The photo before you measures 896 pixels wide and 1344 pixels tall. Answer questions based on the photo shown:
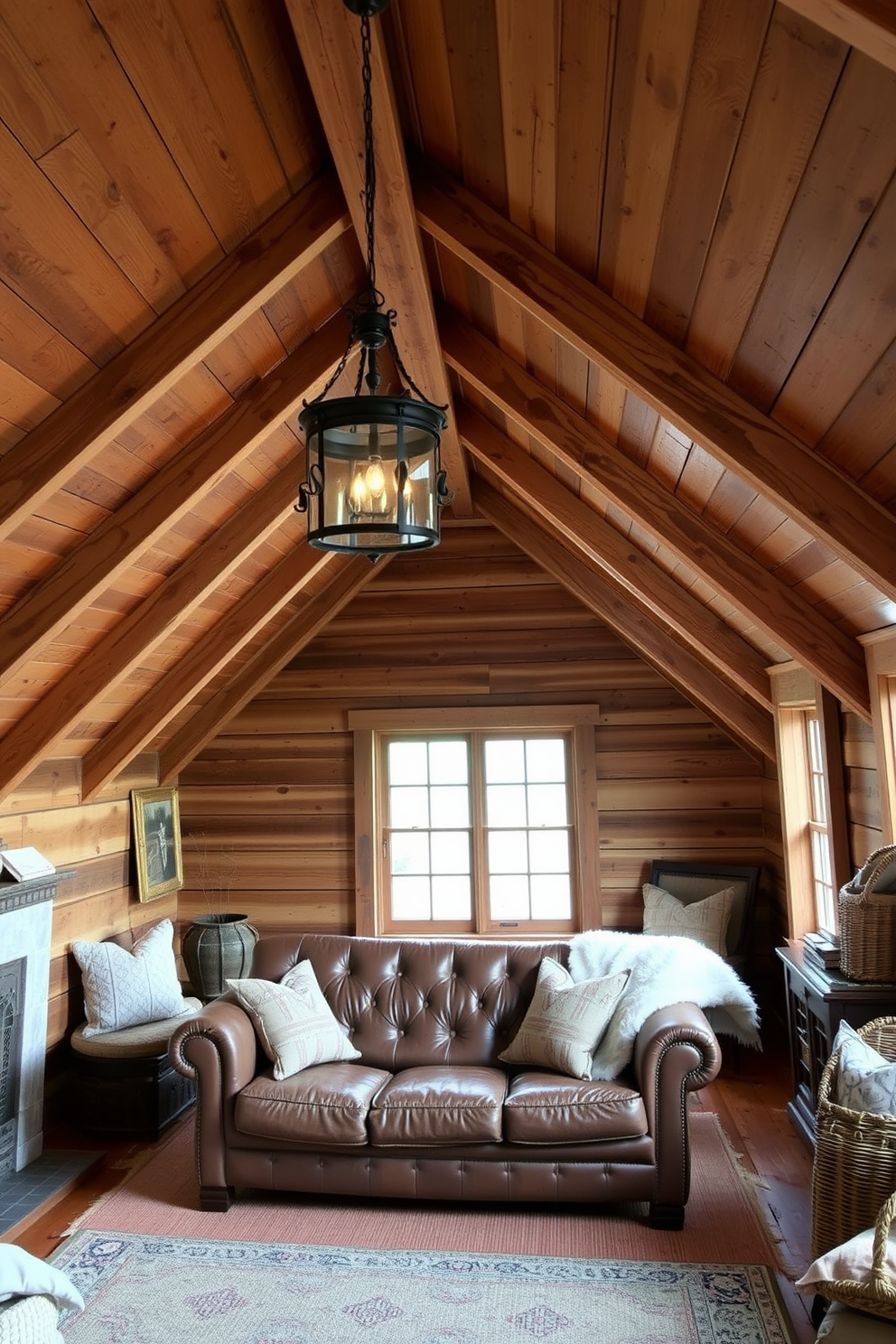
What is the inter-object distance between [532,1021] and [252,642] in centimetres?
295

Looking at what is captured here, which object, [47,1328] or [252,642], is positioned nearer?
[47,1328]

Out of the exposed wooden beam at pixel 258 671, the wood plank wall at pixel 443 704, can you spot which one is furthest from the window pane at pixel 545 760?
the exposed wooden beam at pixel 258 671

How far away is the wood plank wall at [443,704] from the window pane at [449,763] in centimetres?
33

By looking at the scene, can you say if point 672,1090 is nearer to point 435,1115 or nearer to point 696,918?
point 435,1115

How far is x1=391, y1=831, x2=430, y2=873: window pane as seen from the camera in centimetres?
656

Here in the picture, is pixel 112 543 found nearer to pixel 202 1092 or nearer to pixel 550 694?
pixel 202 1092

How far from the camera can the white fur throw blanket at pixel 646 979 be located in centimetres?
397

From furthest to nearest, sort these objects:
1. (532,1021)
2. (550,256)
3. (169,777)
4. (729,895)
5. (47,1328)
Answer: (169,777) < (729,895) < (532,1021) < (550,256) < (47,1328)

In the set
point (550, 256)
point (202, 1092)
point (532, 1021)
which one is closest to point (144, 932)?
point (202, 1092)

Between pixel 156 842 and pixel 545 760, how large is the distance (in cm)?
251

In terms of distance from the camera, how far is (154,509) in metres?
3.48

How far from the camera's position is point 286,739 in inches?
261

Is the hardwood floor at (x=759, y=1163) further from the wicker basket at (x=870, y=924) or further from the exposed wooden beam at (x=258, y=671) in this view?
the exposed wooden beam at (x=258, y=671)

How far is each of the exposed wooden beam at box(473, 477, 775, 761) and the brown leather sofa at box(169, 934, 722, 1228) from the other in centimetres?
203
